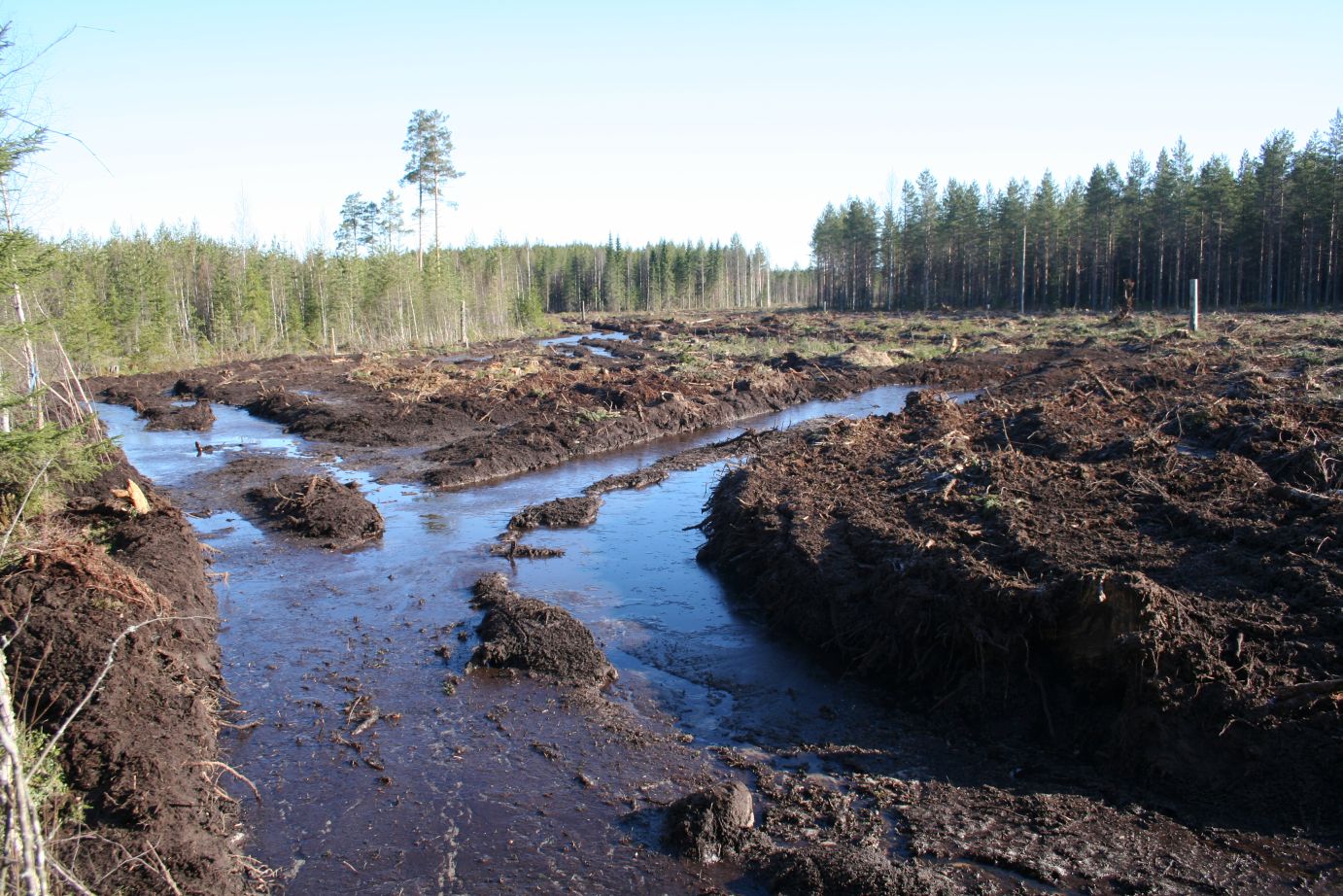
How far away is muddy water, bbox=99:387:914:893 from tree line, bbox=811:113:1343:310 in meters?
46.4

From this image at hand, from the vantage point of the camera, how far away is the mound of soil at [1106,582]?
6570mm

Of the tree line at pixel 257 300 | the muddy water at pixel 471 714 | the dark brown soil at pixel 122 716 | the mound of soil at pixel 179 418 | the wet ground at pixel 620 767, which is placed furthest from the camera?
the tree line at pixel 257 300

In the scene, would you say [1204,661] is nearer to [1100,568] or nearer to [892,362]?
[1100,568]

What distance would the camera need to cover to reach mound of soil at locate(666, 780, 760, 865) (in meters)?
6.28

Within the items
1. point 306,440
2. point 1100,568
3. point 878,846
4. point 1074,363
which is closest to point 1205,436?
point 1100,568

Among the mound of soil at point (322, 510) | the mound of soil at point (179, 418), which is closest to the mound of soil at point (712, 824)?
the mound of soil at point (322, 510)

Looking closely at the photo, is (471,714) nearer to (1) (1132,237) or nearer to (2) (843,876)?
(2) (843,876)

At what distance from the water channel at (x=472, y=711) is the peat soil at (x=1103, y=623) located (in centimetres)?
90

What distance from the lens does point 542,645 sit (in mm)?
9820

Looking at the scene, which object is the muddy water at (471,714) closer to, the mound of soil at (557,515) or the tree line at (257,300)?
the mound of soil at (557,515)

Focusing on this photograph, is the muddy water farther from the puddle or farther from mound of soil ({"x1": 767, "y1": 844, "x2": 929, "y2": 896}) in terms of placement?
the puddle

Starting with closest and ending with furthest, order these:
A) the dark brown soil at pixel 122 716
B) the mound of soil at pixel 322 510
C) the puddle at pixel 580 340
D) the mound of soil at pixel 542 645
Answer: the dark brown soil at pixel 122 716 < the mound of soil at pixel 542 645 < the mound of soil at pixel 322 510 < the puddle at pixel 580 340

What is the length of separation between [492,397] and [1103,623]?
23847 millimetres

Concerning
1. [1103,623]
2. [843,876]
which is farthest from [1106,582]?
[843,876]
